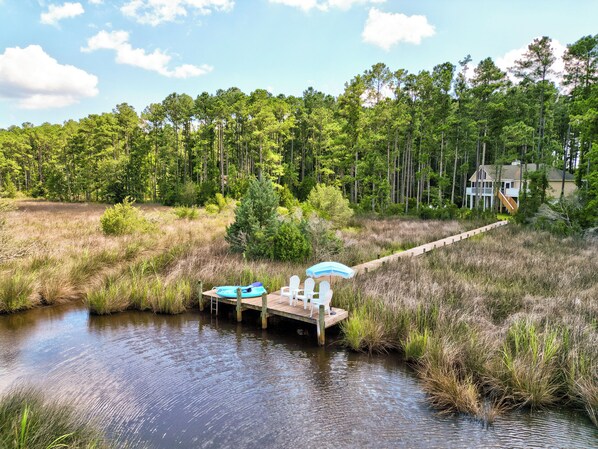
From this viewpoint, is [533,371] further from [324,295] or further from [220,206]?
[220,206]

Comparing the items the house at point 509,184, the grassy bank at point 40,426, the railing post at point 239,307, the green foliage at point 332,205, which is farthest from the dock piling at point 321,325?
the house at point 509,184

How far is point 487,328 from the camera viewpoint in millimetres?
7605

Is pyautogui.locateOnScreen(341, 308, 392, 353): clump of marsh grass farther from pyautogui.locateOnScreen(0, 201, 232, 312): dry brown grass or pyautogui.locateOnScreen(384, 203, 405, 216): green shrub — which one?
pyautogui.locateOnScreen(384, 203, 405, 216): green shrub

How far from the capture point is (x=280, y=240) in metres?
13.9

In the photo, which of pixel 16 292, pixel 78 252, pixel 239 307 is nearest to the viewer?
pixel 16 292

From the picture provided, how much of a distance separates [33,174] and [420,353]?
7081 centimetres

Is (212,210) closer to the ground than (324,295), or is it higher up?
higher up

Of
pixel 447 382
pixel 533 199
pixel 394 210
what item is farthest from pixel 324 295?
pixel 394 210

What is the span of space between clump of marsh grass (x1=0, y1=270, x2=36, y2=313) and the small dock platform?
448cm

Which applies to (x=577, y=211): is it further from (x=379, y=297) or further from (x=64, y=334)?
(x=64, y=334)

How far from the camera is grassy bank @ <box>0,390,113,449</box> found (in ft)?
12.6

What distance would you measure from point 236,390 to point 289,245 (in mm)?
7697

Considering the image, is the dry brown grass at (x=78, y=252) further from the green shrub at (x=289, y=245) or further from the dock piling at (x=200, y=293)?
the green shrub at (x=289, y=245)

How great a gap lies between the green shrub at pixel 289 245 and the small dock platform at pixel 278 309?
124 inches
